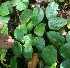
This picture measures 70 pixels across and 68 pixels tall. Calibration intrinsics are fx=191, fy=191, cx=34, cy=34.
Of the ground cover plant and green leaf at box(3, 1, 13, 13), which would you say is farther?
green leaf at box(3, 1, 13, 13)

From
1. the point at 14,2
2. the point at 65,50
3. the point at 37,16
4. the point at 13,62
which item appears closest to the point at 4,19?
the point at 14,2

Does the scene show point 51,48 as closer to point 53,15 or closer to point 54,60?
point 54,60

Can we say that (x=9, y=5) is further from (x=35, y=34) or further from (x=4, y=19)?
(x=35, y=34)

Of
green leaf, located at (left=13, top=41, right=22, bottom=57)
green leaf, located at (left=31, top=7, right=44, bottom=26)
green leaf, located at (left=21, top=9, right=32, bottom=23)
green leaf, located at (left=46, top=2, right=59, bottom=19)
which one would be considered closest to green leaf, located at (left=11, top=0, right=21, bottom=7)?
green leaf, located at (left=21, top=9, right=32, bottom=23)

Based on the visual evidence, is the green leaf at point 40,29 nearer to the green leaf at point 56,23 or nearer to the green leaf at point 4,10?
the green leaf at point 56,23

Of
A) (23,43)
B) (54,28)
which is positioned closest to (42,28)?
(54,28)

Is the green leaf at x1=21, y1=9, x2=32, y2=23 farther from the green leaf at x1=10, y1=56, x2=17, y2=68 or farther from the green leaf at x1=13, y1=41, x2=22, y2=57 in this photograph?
the green leaf at x1=10, y1=56, x2=17, y2=68

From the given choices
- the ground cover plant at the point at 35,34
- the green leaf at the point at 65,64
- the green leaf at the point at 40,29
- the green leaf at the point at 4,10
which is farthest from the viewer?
the green leaf at the point at 4,10

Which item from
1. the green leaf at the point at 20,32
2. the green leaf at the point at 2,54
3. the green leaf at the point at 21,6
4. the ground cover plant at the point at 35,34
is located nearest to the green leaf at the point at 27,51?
the ground cover plant at the point at 35,34
